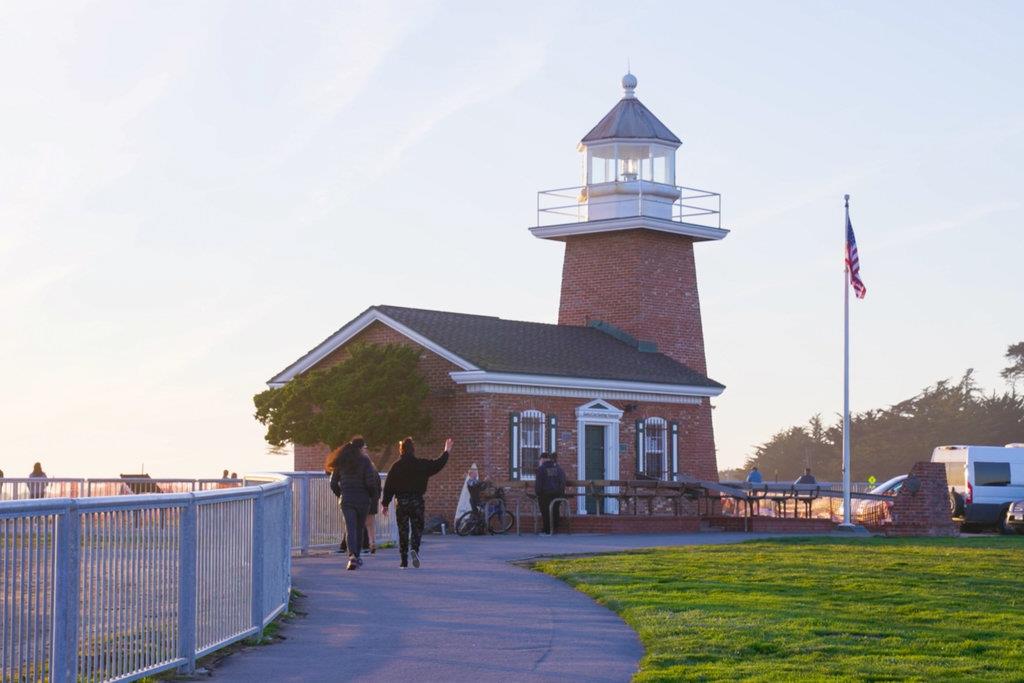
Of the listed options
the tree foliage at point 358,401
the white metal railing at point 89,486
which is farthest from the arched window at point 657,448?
the white metal railing at point 89,486

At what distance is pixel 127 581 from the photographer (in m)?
10.6

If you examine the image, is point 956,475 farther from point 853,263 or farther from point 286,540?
point 286,540

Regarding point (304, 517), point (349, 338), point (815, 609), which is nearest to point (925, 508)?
point (349, 338)

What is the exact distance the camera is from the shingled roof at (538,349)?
3784 centimetres

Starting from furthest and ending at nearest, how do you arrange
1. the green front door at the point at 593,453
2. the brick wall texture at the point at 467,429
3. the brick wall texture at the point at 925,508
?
the green front door at the point at 593,453
the brick wall texture at the point at 467,429
the brick wall texture at the point at 925,508

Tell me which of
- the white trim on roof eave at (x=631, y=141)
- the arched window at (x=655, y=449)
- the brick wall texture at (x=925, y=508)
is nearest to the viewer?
the brick wall texture at (x=925, y=508)

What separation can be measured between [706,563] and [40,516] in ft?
47.7

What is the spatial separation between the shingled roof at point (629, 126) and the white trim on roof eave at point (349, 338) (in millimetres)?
8791

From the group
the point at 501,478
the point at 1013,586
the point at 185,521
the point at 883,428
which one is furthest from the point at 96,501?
the point at 883,428

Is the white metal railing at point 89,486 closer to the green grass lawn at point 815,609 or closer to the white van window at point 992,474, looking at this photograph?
the green grass lawn at point 815,609

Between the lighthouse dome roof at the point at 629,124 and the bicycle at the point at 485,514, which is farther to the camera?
the lighthouse dome roof at the point at 629,124

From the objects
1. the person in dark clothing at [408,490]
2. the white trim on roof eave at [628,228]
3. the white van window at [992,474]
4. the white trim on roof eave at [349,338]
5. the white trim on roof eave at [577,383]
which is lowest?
the person in dark clothing at [408,490]

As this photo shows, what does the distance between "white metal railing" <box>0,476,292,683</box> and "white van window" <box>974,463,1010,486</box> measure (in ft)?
94.5

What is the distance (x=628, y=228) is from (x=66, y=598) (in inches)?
1366
